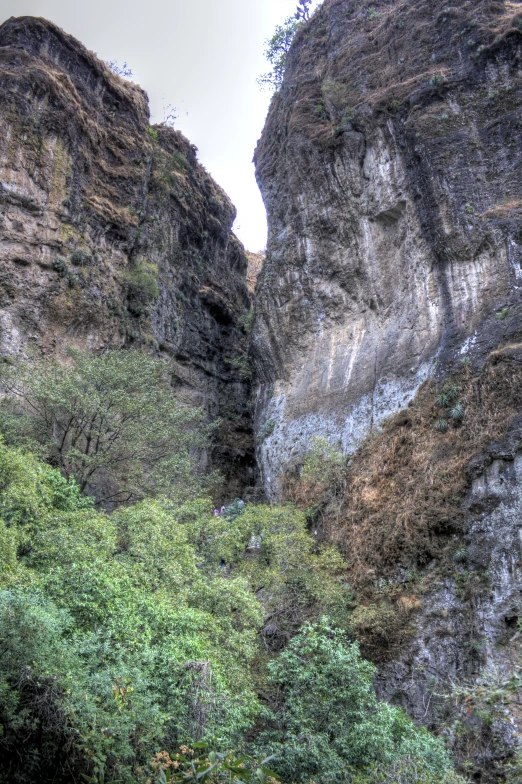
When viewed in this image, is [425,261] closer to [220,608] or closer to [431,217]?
[431,217]

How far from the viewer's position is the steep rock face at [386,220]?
1892 cm

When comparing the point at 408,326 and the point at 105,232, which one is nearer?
the point at 408,326

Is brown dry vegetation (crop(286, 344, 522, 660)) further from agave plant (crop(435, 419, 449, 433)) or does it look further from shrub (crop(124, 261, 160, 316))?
shrub (crop(124, 261, 160, 316))

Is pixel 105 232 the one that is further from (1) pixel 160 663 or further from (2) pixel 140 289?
(1) pixel 160 663

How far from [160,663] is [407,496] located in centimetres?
924

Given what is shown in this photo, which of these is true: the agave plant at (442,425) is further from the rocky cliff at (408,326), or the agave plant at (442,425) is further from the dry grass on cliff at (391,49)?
the dry grass on cliff at (391,49)

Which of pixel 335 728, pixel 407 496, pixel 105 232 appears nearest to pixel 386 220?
pixel 407 496

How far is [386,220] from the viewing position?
2217 centimetres

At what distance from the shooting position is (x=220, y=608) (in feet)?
38.2

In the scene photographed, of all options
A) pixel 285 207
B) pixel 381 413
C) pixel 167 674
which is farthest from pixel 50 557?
pixel 285 207

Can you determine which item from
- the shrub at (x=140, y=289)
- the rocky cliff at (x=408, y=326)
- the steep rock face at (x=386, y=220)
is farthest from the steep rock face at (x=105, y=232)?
the steep rock face at (x=386, y=220)

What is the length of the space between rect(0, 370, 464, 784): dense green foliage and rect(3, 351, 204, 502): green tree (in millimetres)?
3572

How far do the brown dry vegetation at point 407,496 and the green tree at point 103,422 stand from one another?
5.27 meters

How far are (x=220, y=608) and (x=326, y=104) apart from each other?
858 inches
